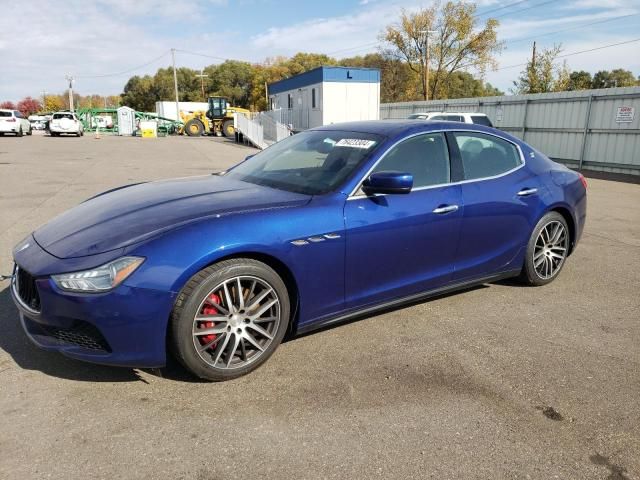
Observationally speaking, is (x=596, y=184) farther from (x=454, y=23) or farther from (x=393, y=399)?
(x=454, y=23)

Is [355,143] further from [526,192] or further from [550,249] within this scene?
[550,249]

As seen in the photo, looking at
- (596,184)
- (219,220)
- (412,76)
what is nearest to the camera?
(219,220)

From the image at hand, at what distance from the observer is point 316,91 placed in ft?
101

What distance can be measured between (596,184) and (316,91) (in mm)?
20786

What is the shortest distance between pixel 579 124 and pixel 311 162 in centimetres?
1592

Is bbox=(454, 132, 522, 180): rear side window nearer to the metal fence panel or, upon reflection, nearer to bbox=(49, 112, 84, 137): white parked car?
the metal fence panel

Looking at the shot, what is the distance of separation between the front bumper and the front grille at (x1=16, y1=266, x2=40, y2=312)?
54 mm

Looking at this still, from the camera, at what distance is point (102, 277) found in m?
2.60

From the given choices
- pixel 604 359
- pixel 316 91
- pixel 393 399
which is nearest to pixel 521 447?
pixel 393 399

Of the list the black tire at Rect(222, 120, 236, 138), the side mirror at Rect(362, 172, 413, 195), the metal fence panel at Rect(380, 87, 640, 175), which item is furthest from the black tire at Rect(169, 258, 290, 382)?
the black tire at Rect(222, 120, 236, 138)

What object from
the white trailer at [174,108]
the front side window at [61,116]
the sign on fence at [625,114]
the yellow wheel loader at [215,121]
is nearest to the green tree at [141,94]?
the white trailer at [174,108]

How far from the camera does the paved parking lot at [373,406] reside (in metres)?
2.30

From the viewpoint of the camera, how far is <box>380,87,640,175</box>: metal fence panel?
594 inches

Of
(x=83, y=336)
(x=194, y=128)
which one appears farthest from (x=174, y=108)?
(x=83, y=336)
